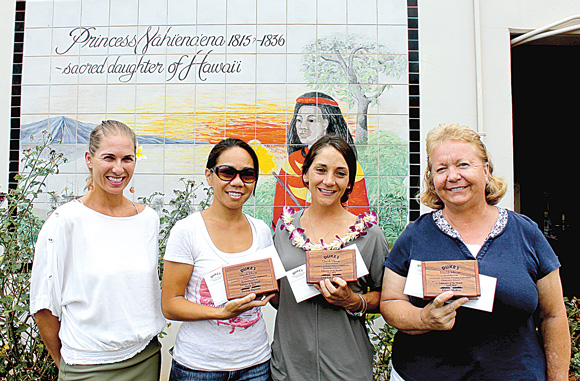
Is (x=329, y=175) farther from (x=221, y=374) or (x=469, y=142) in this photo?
(x=221, y=374)

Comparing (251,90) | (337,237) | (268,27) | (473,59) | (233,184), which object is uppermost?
(268,27)

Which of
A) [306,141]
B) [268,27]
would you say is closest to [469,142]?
[306,141]

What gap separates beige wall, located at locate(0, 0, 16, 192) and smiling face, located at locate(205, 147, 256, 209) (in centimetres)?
292

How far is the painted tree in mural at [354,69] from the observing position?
3662mm

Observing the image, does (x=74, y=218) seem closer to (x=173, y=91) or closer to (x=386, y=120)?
Result: (x=173, y=91)

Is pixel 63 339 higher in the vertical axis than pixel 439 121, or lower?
lower

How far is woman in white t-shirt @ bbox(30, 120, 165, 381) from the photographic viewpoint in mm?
1747

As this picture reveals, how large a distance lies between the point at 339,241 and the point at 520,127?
7.90 metres

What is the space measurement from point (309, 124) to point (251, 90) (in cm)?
65

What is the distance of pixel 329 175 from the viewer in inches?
74.2

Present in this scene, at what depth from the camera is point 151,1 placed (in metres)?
3.72

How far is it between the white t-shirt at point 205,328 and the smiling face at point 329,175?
48 centimetres

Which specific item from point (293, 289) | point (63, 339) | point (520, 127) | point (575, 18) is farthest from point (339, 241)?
point (520, 127)

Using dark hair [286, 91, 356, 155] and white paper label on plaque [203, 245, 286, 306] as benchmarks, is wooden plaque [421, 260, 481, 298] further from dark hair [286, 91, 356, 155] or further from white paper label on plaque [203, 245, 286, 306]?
dark hair [286, 91, 356, 155]
